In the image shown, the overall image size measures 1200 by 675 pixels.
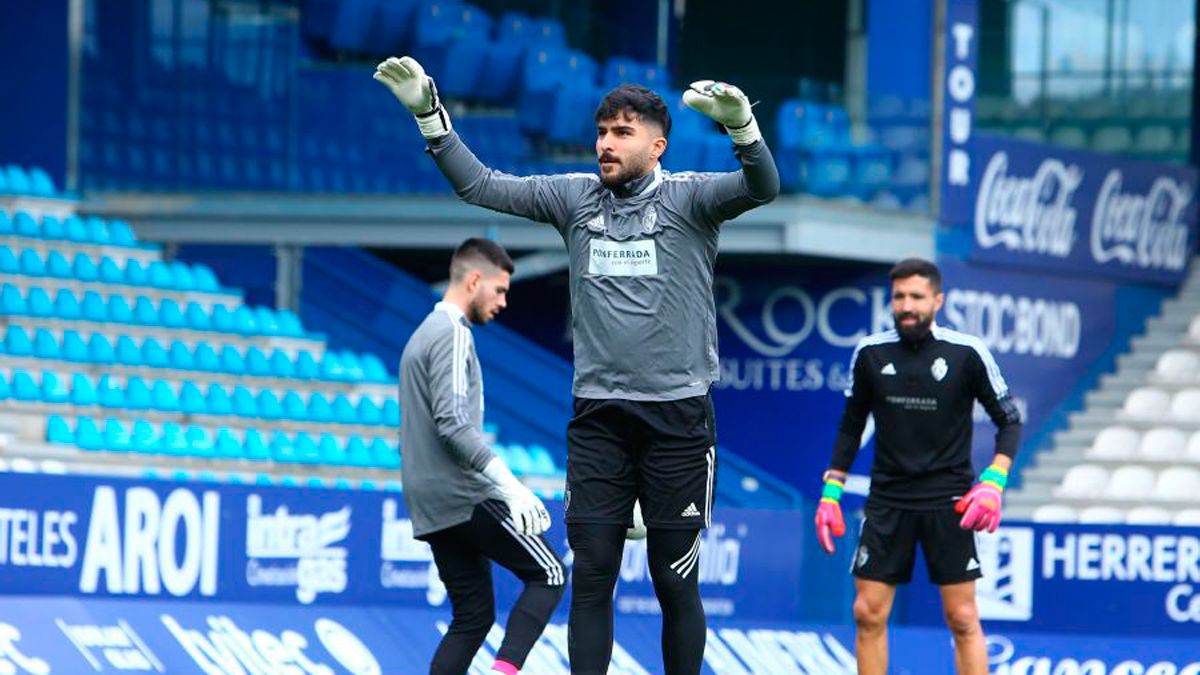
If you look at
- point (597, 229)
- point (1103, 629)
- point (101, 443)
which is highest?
point (597, 229)

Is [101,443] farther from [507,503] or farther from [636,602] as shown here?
[507,503]

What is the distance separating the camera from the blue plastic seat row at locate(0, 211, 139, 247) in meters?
15.7

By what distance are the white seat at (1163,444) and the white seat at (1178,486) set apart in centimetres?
44

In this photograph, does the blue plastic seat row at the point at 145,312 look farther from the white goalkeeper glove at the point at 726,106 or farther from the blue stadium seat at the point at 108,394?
the white goalkeeper glove at the point at 726,106

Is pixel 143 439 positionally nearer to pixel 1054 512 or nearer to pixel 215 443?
pixel 215 443

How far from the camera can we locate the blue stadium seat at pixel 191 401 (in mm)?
14688

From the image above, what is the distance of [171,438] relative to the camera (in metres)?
13.9

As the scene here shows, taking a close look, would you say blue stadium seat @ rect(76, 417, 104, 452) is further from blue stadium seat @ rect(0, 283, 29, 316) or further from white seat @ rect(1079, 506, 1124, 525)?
white seat @ rect(1079, 506, 1124, 525)

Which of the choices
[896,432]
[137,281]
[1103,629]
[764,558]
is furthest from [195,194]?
[896,432]

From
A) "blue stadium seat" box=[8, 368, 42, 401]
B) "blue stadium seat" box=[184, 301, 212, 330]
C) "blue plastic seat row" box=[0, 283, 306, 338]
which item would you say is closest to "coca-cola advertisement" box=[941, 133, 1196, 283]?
"blue plastic seat row" box=[0, 283, 306, 338]

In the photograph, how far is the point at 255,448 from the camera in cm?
1421

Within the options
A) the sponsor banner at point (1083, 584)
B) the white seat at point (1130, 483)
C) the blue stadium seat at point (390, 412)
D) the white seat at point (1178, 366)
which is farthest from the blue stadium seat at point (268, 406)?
the white seat at point (1178, 366)

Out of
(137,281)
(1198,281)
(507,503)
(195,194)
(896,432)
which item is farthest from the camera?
(1198,281)

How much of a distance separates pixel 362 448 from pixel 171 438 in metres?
1.38
